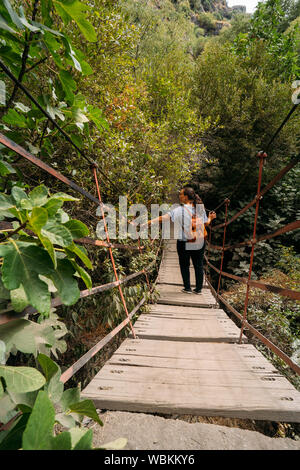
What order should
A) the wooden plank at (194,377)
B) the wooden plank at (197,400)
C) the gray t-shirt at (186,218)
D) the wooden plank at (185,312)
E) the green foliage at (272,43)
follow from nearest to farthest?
the wooden plank at (197,400) < the wooden plank at (194,377) < the wooden plank at (185,312) < the gray t-shirt at (186,218) < the green foliage at (272,43)

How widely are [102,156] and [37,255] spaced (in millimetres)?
2713

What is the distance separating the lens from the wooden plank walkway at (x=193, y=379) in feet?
3.23

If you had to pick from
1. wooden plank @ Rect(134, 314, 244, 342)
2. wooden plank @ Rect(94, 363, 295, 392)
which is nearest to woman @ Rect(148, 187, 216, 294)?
wooden plank @ Rect(134, 314, 244, 342)

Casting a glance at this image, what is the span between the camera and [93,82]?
9.29ft

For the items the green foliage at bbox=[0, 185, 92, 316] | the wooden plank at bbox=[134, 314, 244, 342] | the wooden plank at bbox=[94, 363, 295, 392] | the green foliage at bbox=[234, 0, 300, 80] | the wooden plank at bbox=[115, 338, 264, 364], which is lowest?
the wooden plank at bbox=[134, 314, 244, 342]

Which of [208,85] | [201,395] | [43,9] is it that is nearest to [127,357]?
[201,395]

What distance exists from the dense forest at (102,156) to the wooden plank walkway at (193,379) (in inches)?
11.9

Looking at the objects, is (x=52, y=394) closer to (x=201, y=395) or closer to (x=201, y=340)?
(x=201, y=395)

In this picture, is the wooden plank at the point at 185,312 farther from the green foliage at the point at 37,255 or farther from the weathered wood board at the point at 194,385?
the green foliage at the point at 37,255

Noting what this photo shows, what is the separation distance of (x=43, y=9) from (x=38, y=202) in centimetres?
66

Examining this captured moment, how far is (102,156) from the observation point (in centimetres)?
295

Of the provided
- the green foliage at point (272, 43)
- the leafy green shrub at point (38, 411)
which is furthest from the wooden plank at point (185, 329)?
the green foliage at point (272, 43)

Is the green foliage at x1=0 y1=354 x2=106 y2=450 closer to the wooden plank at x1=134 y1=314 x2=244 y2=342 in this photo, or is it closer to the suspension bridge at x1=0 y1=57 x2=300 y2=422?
the suspension bridge at x1=0 y1=57 x2=300 y2=422

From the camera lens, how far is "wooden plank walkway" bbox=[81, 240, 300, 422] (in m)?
0.98
